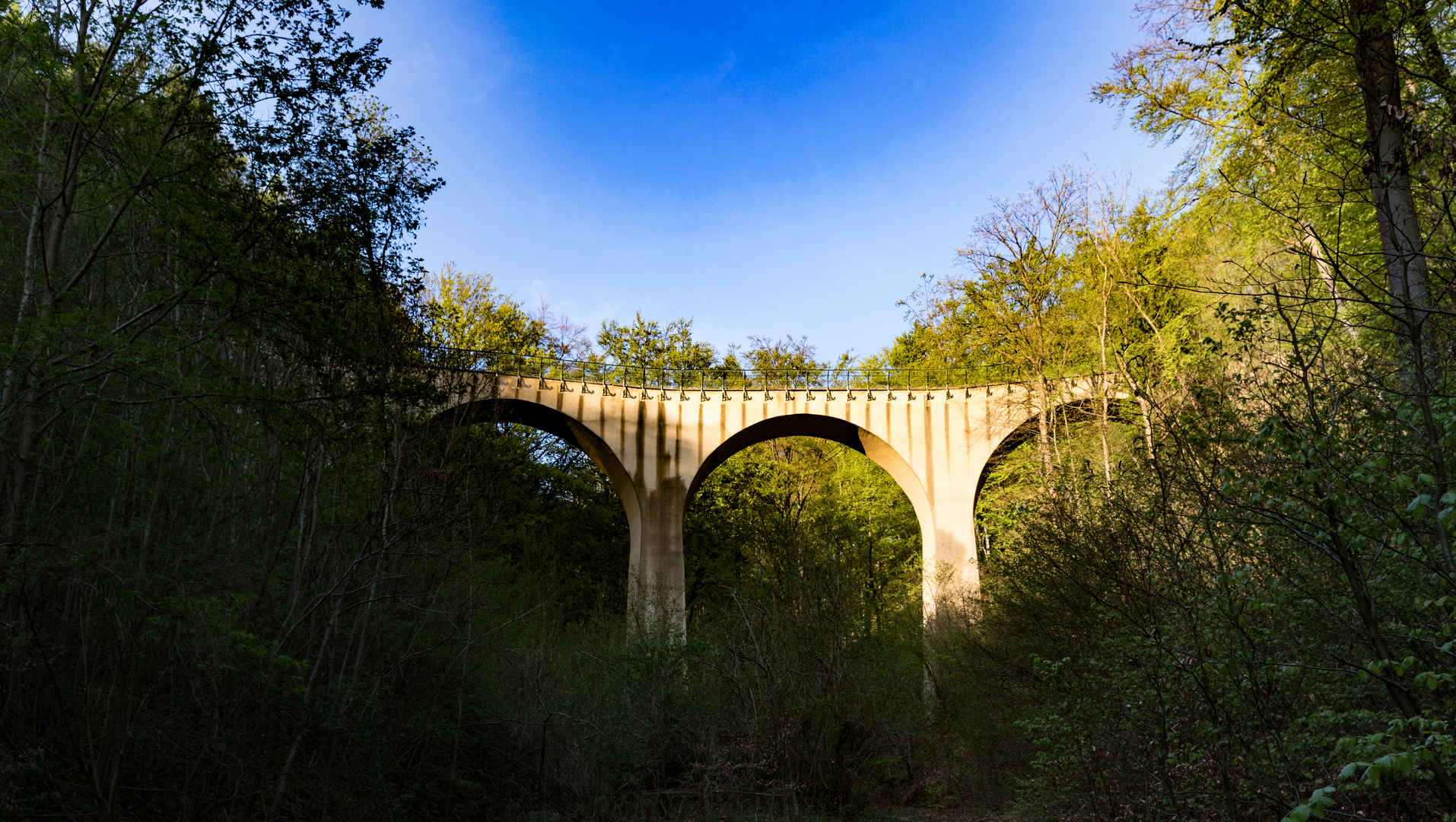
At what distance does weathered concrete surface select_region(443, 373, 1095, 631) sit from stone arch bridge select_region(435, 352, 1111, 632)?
0.09 ft

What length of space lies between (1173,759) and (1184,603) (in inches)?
48.2

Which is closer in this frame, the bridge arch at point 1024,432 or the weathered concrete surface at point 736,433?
the bridge arch at point 1024,432

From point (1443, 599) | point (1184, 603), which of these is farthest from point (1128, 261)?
point (1443, 599)

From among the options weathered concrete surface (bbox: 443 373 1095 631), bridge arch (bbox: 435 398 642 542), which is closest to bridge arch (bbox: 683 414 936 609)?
weathered concrete surface (bbox: 443 373 1095 631)

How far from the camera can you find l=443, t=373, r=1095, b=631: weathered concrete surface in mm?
19500

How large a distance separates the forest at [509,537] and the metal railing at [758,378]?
726 cm

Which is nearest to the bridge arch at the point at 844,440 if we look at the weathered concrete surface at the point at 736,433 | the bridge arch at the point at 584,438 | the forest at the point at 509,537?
the weathered concrete surface at the point at 736,433

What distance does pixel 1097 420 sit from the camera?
16.6 metres

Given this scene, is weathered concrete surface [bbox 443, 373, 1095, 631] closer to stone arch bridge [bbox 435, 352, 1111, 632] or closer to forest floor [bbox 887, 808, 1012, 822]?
stone arch bridge [bbox 435, 352, 1111, 632]

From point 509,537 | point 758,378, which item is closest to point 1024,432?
point 758,378

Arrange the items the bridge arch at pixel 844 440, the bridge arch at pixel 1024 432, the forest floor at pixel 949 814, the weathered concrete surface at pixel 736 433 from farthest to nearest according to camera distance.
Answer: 1. the bridge arch at pixel 844 440
2. the weathered concrete surface at pixel 736 433
3. the bridge arch at pixel 1024 432
4. the forest floor at pixel 949 814

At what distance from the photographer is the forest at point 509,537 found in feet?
13.3

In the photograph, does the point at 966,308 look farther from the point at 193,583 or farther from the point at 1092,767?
the point at 193,583

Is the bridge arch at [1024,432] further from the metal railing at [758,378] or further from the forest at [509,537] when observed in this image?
the forest at [509,537]
